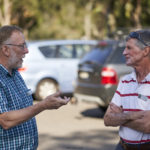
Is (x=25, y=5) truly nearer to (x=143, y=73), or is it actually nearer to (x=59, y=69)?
(x=59, y=69)

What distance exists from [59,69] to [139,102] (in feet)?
35.2

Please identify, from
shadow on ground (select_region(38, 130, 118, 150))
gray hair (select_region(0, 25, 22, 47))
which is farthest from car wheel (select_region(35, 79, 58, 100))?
gray hair (select_region(0, 25, 22, 47))

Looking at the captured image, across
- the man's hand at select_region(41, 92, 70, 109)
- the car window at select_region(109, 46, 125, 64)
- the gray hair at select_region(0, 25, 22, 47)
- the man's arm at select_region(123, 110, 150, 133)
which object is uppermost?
the gray hair at select_region(0, 25, 22, 47)

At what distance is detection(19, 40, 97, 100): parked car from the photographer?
1381 cm

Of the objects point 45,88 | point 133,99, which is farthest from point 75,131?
point 133,99

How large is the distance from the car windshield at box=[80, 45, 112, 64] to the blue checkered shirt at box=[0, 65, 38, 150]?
6679mm

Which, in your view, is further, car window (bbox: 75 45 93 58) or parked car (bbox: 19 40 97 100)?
car window (bbox: 75 45 93 58)

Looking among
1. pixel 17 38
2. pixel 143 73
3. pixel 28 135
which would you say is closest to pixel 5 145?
pixel 28 135

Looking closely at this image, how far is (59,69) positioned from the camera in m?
14.1

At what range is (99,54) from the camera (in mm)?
10461

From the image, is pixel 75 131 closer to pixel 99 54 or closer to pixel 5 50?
pixel 99 54

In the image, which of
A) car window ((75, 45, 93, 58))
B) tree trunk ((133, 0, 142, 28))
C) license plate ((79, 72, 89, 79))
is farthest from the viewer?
tree trunk ((133, 0, 142, 28))

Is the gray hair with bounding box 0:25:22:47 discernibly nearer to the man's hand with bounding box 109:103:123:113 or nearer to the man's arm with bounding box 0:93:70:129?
the man's arm with bounding box 0:93:70:129

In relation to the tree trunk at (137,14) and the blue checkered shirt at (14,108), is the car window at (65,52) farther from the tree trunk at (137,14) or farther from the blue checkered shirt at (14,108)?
the tree trunk at (137,14)
